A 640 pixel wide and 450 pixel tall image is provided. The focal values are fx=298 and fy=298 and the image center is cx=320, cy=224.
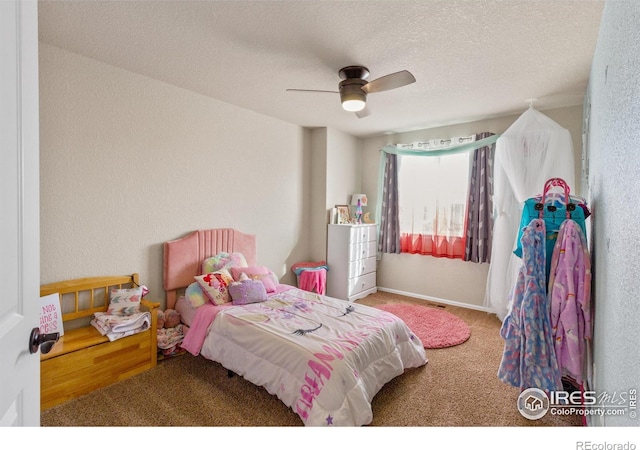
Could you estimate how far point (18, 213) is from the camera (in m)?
0.88

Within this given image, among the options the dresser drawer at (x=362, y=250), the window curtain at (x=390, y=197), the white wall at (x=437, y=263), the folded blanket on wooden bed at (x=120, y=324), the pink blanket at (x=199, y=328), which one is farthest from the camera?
the window curtain at (x=390, y=197)

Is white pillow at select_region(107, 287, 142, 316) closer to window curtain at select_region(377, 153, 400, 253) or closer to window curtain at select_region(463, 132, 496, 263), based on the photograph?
window curtain at select_region(377, 153, 400, 253)

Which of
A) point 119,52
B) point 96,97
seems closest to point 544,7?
point 119,52

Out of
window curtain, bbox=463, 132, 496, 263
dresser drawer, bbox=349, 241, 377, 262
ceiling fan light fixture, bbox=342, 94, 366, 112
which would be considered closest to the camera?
ceiling fan light fixture, bbox=342, 94, 366, 112

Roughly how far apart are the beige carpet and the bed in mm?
139

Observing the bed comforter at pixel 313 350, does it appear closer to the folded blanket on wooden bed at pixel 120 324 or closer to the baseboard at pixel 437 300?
the folded blanket on wooden bed at pixel 120 324

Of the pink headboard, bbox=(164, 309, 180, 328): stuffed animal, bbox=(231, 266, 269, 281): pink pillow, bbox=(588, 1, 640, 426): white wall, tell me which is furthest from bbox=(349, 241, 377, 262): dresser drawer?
bbox=(588, 1, 640, 426): white wall

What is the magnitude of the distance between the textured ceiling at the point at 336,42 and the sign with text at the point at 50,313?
1960mm

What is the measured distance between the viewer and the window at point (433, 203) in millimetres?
4438

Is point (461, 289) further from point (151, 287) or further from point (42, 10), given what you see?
point (42, 10)

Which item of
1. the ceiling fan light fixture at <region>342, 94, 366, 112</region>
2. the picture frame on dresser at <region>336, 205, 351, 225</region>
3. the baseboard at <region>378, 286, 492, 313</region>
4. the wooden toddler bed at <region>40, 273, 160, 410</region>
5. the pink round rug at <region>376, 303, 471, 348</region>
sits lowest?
the pink round rug at <region>376, 303, 471, 348</region>

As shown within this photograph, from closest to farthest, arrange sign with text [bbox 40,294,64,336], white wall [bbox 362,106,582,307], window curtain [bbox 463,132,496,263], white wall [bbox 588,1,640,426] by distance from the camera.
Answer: white wall [bbox 588,1,640,426]
sign with text [bbox 40,294,64,336]
white wall [bbox 362,106,582,307]
window curtain [bbox 463,132,496,263]

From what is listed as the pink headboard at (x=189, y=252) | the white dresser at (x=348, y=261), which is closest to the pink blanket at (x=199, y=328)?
the pink headboard at (x=189, y=252)

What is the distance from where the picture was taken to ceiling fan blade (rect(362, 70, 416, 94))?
216 cm
